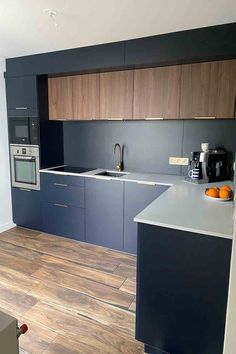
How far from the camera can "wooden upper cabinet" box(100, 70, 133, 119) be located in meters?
2.90

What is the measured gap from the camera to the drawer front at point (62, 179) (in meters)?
3.09

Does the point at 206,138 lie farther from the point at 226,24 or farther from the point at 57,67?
the point at 57,67

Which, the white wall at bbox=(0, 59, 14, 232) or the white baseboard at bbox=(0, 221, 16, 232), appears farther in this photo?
the white baseboard at bbox=(0, 221, 16, 232)

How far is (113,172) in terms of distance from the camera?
131 inches

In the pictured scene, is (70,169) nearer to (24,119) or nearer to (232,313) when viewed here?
(24,119)

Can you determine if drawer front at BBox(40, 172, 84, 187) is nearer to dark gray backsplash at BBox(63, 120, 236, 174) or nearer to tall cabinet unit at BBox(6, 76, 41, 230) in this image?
tall cabinet unit at BBox(6, 76, 41, 230)

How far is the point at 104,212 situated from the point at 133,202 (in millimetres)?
417

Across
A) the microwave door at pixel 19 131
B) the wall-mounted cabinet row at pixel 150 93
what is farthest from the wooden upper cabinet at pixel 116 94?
the microwave door at pixel 19 131

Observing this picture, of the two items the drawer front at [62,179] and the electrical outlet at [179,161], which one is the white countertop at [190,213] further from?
the drawer front at [62,179]

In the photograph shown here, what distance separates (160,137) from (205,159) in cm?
73

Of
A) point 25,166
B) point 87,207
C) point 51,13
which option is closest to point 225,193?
point 87,207

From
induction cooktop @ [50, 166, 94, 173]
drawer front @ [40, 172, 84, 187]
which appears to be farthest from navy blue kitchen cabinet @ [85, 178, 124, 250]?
induction cooktop @ [50, 166, 94, 173]

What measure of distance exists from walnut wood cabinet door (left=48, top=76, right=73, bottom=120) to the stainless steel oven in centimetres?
55

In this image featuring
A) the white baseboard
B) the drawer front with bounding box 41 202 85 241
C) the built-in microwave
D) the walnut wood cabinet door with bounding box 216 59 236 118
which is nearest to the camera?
the walnut wood cabinet door with bounding box 216 59 236 118
